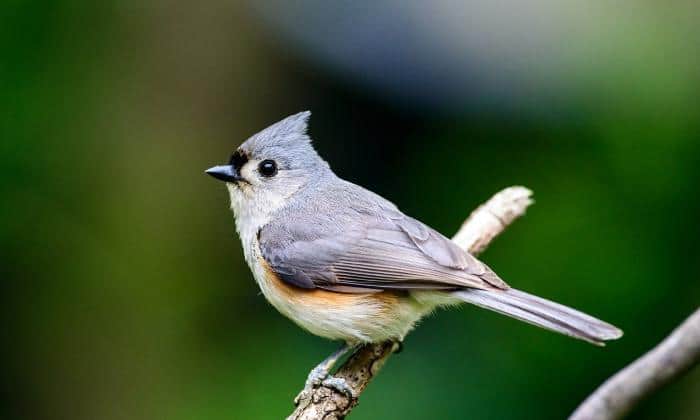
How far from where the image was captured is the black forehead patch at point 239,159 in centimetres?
343

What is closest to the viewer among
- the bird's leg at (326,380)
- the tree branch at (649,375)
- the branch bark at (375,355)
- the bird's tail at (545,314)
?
the tree branch at (649,375)

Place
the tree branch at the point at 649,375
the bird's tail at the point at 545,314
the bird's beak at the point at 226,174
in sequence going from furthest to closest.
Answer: the bird's beak at the point at 226,174
the bird's tail at the point at 545,314
the tree branch at the point at 649,375

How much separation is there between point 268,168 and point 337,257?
625 mm

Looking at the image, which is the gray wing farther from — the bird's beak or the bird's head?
the bird's beak

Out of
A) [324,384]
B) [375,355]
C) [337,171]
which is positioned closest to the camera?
[324,384]

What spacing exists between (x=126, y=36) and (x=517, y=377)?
313 cm

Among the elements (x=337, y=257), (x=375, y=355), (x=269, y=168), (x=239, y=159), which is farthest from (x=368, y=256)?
(x=239, y=159)

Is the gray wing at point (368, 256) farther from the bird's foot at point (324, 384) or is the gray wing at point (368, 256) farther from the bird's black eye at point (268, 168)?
the bird's foot at point (324, 384)

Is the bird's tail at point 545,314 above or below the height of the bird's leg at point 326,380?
above

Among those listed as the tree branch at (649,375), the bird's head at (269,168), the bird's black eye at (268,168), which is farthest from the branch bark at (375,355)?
the tree branch at (649,375)

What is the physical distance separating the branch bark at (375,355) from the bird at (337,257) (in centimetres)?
6

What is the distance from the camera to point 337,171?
4938 millimetres

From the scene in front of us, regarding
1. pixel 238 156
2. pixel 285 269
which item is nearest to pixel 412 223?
pixel 285 269

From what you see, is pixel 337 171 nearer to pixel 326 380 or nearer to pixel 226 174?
pixel 226 174
